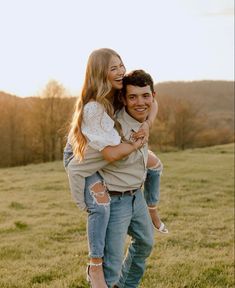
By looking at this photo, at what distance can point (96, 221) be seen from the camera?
380 centimetres

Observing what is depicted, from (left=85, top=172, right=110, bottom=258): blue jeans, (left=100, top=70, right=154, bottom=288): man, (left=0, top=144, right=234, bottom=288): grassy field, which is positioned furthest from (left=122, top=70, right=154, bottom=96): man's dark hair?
(left=0, top=144, right=234, bottom=288): grassy field

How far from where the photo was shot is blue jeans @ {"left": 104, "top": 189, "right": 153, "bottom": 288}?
3943 millimetres

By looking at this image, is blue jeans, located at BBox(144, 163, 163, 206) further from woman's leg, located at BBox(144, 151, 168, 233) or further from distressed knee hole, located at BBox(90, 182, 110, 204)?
distressed knee hole, located at BBox(90, 182, 110, 204)

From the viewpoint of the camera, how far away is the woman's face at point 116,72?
3734 millimetres

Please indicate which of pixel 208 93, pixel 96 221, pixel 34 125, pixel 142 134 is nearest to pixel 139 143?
pixel 142 134

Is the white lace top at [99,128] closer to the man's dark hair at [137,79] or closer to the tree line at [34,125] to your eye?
the man's dark hair at [137,79]

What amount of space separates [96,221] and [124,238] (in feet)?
1.26

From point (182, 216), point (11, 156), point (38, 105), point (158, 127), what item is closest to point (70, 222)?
point (182, 216)

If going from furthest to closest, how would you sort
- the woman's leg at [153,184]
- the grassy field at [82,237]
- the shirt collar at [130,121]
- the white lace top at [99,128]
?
the grassy field at [82,237], the woman's leg at [153,184], the shirt collar at [130,121], the white lace top at [99,128]

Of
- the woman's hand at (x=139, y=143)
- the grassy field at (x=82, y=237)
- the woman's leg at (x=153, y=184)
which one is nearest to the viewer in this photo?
the woman's hand at (x=139, y=143)

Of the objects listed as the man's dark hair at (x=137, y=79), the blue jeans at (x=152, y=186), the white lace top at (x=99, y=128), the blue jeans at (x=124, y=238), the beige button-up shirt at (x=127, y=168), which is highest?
the man's dark hair at (x=137, y=79)

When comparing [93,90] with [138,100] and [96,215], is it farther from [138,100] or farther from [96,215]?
[96,215]

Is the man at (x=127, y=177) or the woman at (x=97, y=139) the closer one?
the woman at (x=97, y=139)

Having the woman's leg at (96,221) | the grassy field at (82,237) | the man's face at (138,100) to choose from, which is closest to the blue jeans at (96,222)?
the woman's leg at (96,221)
